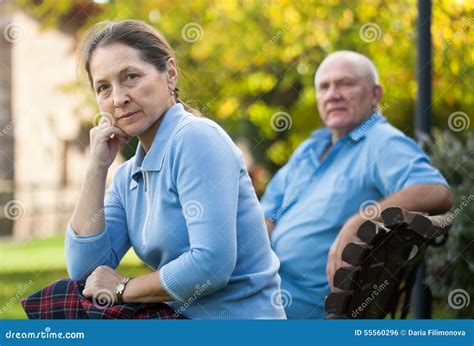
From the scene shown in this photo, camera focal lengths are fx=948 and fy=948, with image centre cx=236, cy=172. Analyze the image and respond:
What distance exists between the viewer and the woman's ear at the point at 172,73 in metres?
2.06

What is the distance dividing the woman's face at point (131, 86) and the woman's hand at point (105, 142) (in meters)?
0.07

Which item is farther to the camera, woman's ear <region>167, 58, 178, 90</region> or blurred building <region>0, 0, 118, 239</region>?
blurred building <region>0, 0, 118, 239</region>

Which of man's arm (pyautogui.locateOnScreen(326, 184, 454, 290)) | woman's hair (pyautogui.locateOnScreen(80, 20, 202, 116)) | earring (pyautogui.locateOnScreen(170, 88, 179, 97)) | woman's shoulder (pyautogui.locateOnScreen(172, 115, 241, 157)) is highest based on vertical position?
woman's hair (pyautogui.locateOnScreen(80, 20, 202, 116))

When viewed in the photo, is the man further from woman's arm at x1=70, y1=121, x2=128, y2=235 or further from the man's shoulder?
woman's arm at x1=70, y1=121, x2=128, y2=235

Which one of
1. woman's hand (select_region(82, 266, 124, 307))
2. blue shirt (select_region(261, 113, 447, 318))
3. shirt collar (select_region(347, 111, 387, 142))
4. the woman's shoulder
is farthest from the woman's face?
shirt collar (select_region(347, 111, 387, 142))

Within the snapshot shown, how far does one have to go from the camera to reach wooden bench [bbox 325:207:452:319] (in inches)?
92.8

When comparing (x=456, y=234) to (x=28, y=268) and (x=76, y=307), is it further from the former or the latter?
(x=28, y=268)

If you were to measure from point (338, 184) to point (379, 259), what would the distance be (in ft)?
1.58

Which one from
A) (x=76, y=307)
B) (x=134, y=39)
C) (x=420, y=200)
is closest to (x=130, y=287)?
(x=76, y=307)

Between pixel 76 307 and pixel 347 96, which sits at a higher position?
pixel 347 96

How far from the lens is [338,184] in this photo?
2.92m

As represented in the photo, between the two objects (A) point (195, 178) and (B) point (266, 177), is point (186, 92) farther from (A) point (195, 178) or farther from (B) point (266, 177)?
(B) point (266, 177)

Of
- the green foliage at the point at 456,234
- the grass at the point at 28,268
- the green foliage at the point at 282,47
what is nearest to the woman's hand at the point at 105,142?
the green foliage at the point at 456,234

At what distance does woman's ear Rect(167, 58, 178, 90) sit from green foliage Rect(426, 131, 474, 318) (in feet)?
6.10
